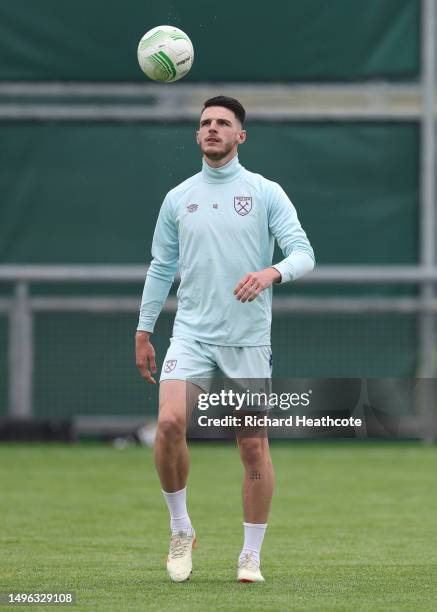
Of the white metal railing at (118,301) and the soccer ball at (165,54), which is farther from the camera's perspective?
the white metal railing at (118,301)

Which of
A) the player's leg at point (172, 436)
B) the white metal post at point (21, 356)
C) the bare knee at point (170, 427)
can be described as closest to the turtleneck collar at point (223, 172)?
the player's leg at point (172, 436)

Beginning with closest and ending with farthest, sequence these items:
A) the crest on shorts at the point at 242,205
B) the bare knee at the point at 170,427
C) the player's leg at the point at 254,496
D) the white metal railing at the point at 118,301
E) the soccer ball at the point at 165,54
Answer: the bare knee at the point at 170,427 → the player's leg at the point at 254,496 → the crest on shorts at the point at 242,205 → the soccer ball at the point at 165,54 → the white metal railing at the point at 118,301

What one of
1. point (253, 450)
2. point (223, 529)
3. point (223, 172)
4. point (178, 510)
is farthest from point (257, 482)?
point (223, 529)

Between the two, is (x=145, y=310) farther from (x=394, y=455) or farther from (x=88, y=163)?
(x=88, y=163)

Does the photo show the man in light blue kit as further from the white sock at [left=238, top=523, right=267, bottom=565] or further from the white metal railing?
the white metal railing

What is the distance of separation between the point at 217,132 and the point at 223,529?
2926mm

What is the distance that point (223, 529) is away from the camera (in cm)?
876

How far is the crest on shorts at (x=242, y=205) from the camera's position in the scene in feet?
22.0

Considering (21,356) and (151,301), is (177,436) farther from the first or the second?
(21,356)

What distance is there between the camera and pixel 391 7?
1489 cm

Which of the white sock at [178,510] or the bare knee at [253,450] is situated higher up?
the bare knee at [253,450]

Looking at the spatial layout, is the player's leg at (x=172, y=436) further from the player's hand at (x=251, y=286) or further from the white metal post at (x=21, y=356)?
the white metal post at (x=21, y=356)

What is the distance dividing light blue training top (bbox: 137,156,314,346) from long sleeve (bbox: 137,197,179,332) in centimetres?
9

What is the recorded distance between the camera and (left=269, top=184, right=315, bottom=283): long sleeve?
641 centimetres
